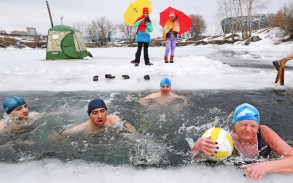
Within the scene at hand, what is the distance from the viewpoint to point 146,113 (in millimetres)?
5422

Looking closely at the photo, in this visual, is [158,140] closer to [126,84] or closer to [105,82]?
[126,84]

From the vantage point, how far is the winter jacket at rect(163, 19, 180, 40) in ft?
32.3

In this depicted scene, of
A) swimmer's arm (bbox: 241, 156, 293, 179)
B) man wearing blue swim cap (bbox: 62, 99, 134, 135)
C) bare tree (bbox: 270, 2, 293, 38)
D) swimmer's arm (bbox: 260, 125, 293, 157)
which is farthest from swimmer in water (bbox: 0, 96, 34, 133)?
bare tree (bbox: 270, 2, 293, 38)

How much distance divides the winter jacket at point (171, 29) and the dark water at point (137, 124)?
12.3ft

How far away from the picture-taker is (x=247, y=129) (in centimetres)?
310

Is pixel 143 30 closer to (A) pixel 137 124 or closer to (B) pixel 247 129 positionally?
(A) pixel 137 124

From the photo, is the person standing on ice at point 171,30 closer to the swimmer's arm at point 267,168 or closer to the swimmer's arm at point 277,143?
the swimmer's arm at point 277,143

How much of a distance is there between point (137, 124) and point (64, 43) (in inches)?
434

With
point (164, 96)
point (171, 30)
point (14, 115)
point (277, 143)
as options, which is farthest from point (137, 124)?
point (171, 30)

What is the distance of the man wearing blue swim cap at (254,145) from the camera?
9.19 feet

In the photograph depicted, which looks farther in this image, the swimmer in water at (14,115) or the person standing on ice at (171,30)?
the person standing on ice at (171,30)

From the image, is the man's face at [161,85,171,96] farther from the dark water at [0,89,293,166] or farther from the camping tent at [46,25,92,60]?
the camping tent at [46,25,92,60]

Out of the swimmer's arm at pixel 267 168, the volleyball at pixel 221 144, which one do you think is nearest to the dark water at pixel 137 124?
the volleyball at pixel 221 144

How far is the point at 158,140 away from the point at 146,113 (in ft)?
4.67
